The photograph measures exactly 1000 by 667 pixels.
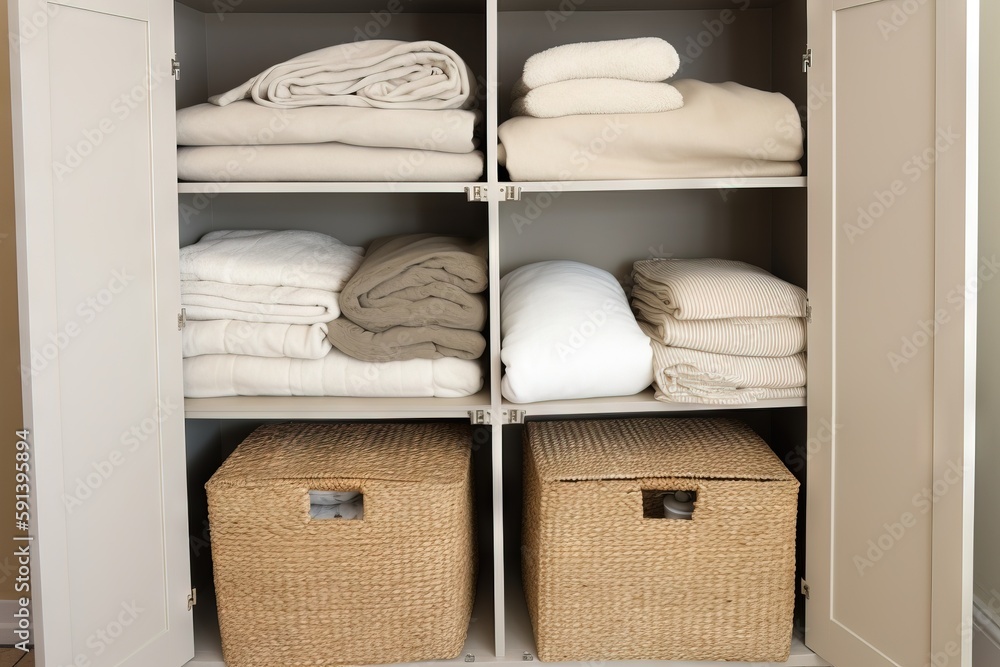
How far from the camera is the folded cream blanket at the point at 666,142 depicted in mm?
1801

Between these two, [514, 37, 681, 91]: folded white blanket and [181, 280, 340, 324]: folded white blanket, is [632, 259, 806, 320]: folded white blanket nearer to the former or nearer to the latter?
[514, 37, 681, 91]: folded white blanket

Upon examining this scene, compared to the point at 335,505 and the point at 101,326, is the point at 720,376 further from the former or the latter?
the point at 101,326

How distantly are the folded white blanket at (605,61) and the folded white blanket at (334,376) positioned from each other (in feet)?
2.14

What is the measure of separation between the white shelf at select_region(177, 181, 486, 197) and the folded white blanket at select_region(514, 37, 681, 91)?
0.29 m

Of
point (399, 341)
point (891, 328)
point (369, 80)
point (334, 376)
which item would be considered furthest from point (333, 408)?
point (891, 328)

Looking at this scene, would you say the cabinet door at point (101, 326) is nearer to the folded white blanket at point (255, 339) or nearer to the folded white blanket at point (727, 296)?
the folded white blanket at point (255, 339)

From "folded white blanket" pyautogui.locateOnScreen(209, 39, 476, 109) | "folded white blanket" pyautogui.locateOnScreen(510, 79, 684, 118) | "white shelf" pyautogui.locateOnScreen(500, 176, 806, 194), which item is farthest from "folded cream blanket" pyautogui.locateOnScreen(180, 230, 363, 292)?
"folded white blanket" pyautogui.locateOnScreen(510, 79, 684, 118)

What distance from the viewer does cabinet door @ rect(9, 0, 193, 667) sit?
1.45m

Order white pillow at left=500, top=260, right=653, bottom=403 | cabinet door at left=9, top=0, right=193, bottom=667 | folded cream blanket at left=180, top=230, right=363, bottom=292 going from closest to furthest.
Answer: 1. cabinet door at left=9, top=0, right=193, bottom=667
2. white pillow at left=500, top=260, right=653, bottom=403
3. folded cream blanket at left=180, top=230, right=363, bottom=292

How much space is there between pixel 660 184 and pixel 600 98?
22cm

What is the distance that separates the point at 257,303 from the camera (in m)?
1.85

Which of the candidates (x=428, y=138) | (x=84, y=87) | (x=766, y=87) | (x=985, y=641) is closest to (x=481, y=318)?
(x=428, y=138)

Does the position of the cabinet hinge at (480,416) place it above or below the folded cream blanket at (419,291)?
below

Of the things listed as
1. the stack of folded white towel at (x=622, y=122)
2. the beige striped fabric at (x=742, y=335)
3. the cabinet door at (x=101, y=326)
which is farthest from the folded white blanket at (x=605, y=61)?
the cabinet door at (x=101, y=326)
